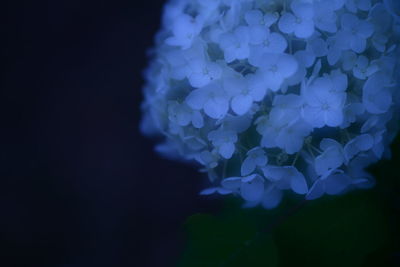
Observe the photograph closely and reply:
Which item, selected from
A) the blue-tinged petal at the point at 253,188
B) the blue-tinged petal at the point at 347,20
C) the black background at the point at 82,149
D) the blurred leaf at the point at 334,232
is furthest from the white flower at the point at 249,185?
the black background at the point at 82,149

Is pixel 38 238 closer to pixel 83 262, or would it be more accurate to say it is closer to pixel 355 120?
pixel 83 262

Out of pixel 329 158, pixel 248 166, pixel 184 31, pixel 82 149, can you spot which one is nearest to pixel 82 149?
pixel 82 149

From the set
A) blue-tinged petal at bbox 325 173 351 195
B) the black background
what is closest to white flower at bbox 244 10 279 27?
blue-tinged petal at bbox 325 173 351 195

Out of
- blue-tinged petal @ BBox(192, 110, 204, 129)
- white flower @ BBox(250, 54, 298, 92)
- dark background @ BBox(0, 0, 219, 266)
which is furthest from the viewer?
dark background @ BBox(0, 0, 219, 266)

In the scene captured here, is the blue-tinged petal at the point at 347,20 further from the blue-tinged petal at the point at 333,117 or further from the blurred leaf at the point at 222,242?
the blurred leaf at the point at 222,242

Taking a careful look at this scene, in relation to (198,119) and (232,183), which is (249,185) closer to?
(232,183)

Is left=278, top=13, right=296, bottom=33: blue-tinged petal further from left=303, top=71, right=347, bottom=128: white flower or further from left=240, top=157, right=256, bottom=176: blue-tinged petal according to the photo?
left=240, top=157, right=256, bottom=176: blue-tinged petal
